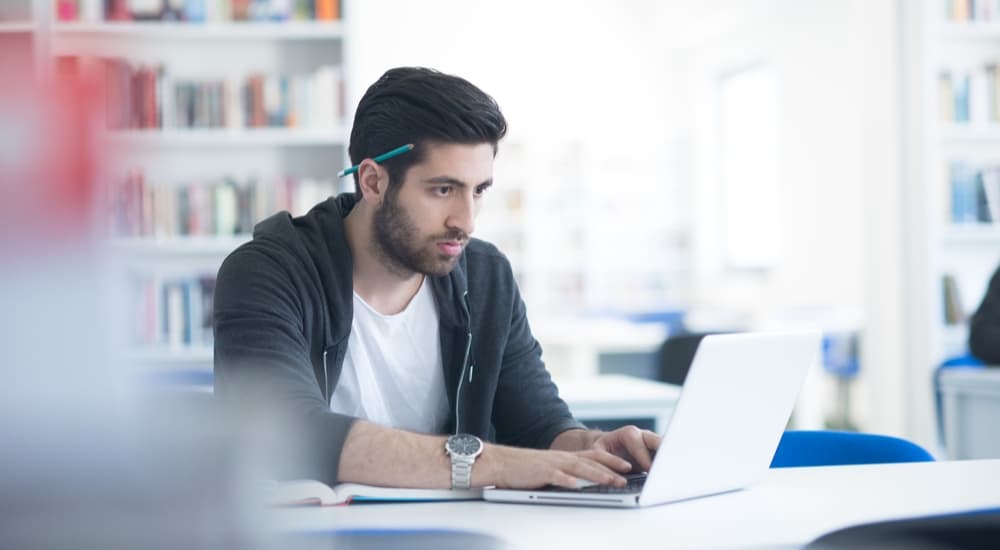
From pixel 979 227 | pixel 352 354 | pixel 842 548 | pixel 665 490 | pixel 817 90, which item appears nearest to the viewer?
pixel 842 548

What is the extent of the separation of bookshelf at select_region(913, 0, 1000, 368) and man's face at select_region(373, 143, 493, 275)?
3459mm

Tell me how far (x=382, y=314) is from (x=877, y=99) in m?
3.97

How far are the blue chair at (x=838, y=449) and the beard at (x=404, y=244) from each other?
0.63 meters

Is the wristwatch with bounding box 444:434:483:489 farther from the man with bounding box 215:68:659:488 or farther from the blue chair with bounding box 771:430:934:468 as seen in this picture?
the blue chair with bounding box 771:430:934:468

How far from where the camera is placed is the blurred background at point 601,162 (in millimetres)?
272

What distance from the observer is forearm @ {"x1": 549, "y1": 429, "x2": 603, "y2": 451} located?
5.61 feet

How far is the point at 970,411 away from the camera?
11.1ft

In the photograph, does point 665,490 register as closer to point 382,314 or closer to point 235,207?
point 382,314

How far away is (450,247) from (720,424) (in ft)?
2.29

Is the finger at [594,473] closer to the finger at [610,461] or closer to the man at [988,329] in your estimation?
the finger at [610,461]

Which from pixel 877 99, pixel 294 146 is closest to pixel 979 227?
pixel 877 99

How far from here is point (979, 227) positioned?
193 inches

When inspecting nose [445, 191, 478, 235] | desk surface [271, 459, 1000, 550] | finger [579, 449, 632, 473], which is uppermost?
nose [445, 191, 478, 235]

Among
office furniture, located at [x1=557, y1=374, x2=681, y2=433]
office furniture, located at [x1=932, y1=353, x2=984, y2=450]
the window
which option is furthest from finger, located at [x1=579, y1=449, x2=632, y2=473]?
the window
